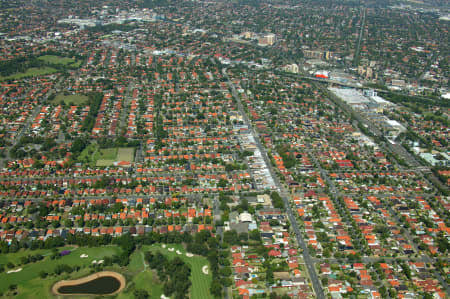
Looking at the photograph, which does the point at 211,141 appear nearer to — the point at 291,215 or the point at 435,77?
the point at 291,215

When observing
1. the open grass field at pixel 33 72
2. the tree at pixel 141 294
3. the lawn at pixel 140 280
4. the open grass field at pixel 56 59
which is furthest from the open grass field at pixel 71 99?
the tree at pixel 141 294

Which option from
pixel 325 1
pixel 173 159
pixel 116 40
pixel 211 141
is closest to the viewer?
pixel 173 159

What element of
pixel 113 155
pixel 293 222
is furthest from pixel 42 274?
pixel 293 222

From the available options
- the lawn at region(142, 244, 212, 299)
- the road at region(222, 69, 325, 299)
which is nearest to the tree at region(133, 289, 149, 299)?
the lawn at region(142, 244, 212, 299)

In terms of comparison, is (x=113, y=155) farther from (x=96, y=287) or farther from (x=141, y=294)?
(x=141, y=294)

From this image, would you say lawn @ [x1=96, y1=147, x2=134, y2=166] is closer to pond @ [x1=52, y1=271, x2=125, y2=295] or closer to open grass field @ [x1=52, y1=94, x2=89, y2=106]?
pond @ [x1=52, y1=271, x2=125, y2=295]

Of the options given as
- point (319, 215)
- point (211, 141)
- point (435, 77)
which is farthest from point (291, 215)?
point (435, 77)
